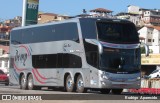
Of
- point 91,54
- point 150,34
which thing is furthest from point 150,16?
point 91,54

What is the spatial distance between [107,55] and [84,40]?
153cm

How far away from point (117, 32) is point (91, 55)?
1883 millimetres

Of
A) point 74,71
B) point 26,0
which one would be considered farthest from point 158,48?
point 74,71

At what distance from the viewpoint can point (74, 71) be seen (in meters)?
25.7

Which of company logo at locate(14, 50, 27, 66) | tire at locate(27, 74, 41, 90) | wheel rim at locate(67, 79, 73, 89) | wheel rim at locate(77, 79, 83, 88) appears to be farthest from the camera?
company logo at locate(14, 50, 27, 66)

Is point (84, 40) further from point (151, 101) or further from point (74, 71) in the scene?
point (151, 101)

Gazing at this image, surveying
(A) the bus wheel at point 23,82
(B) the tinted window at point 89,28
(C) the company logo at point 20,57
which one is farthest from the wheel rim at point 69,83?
(C) the company logo at point 20,57

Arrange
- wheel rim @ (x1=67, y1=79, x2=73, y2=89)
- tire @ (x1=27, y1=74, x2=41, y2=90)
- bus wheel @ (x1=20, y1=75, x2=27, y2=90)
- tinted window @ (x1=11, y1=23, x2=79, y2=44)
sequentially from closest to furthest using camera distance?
wheel rim @ (x1=67, y1=79, x2=73, y2=89) < tinted window @ (x1=11, y1=23, x2=79, y2=44) < tire @ (x1=27, y1=74, x2=41, y2=90) < bus wheel @ (x1=20, y1=75, x2=27, y2=90)

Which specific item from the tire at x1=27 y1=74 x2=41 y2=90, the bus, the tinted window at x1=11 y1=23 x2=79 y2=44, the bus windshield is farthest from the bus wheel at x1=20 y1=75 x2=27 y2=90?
the bus windshield

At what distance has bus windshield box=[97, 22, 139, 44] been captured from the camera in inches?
961

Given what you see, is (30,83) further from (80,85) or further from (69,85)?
(80,85)

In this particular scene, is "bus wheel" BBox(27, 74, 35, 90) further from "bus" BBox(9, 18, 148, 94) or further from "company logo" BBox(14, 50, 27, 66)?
"bus" BBox(9, 18, 148, 94)

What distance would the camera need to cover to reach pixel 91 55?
24531 millimetres

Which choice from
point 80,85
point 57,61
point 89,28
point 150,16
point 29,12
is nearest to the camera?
point 89,28
